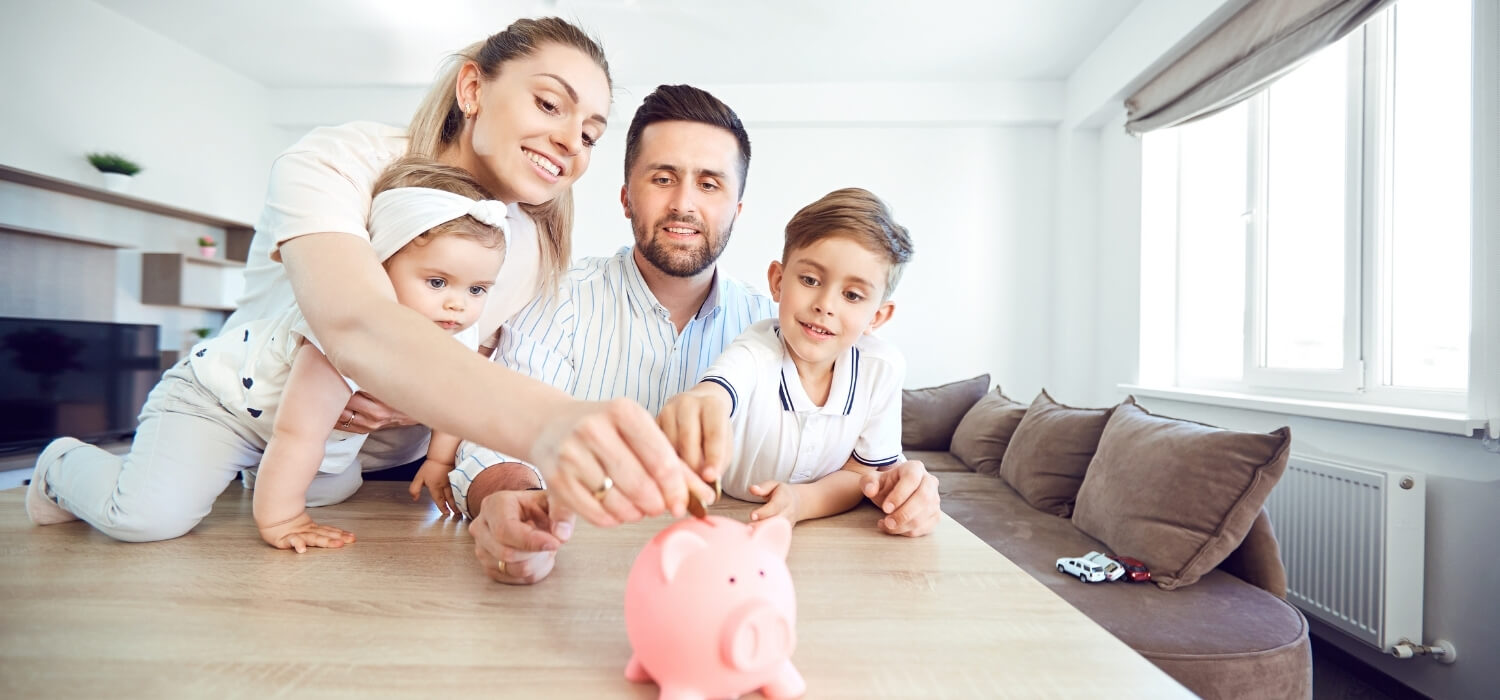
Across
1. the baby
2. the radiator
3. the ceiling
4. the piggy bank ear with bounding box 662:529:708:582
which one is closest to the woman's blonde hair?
the baby

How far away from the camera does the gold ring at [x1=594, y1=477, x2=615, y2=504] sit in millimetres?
552

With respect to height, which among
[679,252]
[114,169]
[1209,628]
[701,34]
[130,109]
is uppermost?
[701,34]

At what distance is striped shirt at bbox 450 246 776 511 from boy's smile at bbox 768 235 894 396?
40 centimetres

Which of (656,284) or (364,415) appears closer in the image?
(364,415)

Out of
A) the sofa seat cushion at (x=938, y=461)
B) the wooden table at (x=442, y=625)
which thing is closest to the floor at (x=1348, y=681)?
the sofa seat cushion at (x=938, y=461)

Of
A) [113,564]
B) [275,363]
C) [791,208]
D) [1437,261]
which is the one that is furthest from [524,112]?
[791,208]

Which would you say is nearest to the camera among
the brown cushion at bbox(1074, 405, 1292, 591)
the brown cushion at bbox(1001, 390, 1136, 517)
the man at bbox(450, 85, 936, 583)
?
the man at bbox(450, 85, 936, 583)

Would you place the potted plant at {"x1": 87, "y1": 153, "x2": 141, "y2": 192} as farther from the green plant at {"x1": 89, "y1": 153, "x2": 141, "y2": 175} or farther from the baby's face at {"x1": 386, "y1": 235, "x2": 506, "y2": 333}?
the baby's face at {"x1": 386, "y1": 235, "x2": 506, "y2": 333}

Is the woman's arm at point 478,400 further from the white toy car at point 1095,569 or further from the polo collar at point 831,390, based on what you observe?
the white toy car at point 1095,569

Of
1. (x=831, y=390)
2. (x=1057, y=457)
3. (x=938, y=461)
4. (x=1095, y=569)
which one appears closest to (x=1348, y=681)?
(x=1057, y=457)

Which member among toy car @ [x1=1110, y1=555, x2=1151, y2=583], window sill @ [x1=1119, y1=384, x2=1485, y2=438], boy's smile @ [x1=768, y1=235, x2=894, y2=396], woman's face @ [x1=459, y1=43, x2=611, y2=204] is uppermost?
woman's face @ [x1=459, y1=43, x2=611, y2=204]

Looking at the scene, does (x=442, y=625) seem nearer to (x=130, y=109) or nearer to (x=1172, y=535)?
(x=1172, y=535)

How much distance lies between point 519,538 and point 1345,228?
11.3 feet

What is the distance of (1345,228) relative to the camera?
2.85 metres
